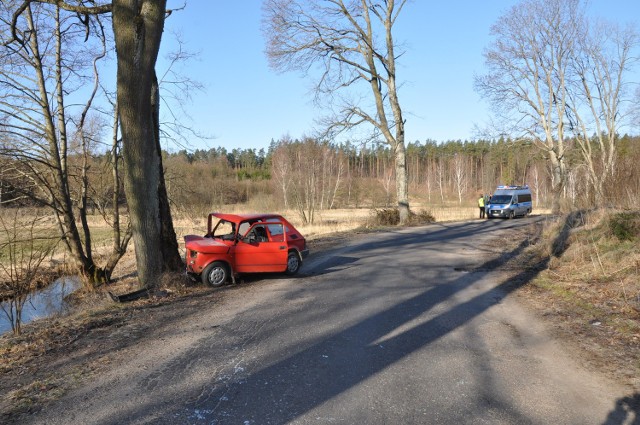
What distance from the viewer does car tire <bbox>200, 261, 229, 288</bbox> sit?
9.77 meters

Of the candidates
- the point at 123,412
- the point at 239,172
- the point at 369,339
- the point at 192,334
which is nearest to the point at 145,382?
the point at 123,412

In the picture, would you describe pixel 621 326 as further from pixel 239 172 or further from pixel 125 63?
pixel 239 172

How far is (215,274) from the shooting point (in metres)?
9.91

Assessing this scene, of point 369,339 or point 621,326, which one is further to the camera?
point 621,326

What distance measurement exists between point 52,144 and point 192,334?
32.1 feet

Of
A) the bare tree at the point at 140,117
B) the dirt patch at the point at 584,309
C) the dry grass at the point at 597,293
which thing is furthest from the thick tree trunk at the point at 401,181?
the bare tree at the point at 140,117

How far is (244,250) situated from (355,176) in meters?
79.8

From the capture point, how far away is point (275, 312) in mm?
7613

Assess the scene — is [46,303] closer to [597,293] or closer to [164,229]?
[164,229]

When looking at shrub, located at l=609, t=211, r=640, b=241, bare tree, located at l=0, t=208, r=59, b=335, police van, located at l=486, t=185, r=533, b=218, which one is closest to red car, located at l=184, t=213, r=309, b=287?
bare tree, located at l=0, t=208, r=59, b=335

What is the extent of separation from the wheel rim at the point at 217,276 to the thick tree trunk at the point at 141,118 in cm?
103

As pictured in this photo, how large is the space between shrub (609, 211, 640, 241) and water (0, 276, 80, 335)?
13.0 m

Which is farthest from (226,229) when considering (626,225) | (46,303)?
(626,225)

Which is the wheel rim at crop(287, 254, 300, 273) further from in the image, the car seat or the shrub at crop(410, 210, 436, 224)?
the shrub at crop(410, 210, 436, 224)
